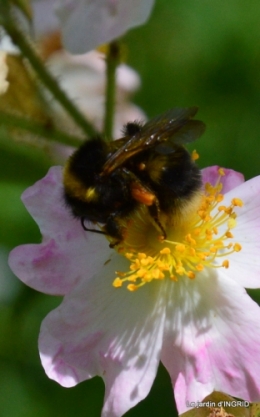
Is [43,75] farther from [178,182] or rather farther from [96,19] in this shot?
[178,182]

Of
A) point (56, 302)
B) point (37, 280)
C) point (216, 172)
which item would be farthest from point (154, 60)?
point (37, 280)

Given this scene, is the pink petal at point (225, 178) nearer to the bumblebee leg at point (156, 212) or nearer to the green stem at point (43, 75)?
the bumblebee leg at point (156, 212)

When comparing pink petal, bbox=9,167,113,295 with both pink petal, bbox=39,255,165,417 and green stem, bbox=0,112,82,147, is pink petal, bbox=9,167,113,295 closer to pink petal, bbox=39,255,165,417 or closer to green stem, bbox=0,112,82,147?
pink petal, bbox=39,255,165,417

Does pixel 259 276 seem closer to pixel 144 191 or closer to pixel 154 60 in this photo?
pixel 144 191

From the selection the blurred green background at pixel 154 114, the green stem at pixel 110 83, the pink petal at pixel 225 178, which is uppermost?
the green stem at pixel 110 83

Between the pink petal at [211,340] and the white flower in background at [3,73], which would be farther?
the white flower in background at [3,73]

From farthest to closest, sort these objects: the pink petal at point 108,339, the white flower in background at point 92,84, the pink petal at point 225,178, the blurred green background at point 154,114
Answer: the white flower in background at point 92,84
the blurred green background at point 154,114
the pink petal at point 225,178
the pink petal at point 108,339

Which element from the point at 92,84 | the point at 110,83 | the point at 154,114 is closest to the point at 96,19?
the point at 110,83

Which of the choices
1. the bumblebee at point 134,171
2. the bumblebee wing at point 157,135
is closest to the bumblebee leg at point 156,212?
the bumblebee at point 134,171
